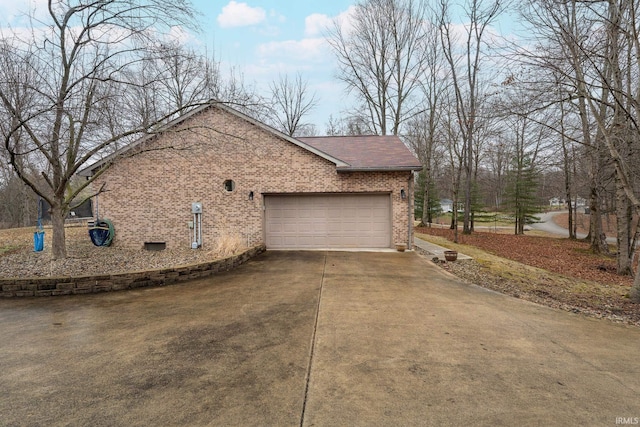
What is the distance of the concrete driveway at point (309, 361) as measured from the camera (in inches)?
97.2

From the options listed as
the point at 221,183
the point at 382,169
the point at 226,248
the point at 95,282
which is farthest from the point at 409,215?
the point at 95,282

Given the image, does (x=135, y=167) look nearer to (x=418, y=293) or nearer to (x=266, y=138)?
(x=266, y=138)

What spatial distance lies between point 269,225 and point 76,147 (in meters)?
5.81

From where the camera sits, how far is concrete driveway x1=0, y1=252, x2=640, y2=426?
2.47m

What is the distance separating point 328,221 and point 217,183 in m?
3.99

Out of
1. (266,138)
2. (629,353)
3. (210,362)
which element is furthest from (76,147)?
(629,353)

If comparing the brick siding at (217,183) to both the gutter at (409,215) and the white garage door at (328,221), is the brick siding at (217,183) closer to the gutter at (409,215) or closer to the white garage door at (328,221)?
the gutter at (409,215)

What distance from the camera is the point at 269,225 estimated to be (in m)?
11.3

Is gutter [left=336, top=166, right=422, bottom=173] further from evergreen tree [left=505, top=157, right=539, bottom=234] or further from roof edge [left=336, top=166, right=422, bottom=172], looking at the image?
evergreen tree [left=505, top=157, right=539, bottom=234]

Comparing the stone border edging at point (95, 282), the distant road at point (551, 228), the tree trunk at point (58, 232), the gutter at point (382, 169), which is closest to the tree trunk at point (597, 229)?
the distant road at point (551, 228)

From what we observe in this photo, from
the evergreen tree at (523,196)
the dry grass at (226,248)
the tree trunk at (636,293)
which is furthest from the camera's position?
the evergreen tree at (523,196)

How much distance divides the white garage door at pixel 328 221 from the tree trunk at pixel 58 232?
5.57m

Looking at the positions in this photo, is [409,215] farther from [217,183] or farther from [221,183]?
[217,183]

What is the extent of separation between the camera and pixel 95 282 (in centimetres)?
583
